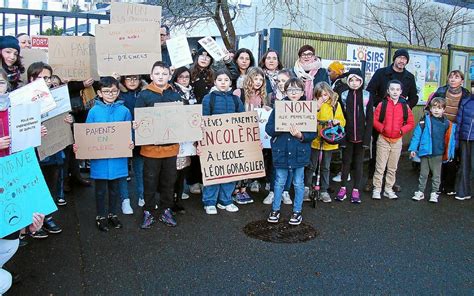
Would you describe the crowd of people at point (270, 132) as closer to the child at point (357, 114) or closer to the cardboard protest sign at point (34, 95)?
the child at point (357, 114)

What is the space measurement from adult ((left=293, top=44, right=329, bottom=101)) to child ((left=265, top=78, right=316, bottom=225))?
3.15 ft

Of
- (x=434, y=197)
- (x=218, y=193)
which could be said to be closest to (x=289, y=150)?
(x=218, y=193)

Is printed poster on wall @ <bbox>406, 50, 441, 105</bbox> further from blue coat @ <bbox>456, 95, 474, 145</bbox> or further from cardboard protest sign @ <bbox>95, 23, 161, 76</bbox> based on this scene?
cardboard protest sign @ <bbox>95, 23, 161, 76</bbox>

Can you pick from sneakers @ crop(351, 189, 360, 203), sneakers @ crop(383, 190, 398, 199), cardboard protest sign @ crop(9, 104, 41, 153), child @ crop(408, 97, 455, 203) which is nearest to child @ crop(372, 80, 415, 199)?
sneakers @ crop(383, 190, 398, 199)

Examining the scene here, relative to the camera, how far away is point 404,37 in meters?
16.5

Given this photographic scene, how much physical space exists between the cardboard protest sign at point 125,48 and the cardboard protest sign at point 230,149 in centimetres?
110

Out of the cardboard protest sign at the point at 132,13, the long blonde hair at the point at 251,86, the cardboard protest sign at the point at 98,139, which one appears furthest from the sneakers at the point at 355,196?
the cardboard protest sign at the point at 132,13

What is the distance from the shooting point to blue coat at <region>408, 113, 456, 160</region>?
260 inches

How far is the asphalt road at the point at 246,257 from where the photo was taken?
388 cm

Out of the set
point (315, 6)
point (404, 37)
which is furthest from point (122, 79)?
point (404, 37)

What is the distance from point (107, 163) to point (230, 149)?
5.28 feet

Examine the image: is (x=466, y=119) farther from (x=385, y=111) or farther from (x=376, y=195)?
(x=376, y=195)

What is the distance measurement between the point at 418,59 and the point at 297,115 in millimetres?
6071

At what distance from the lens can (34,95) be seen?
4309 mm
